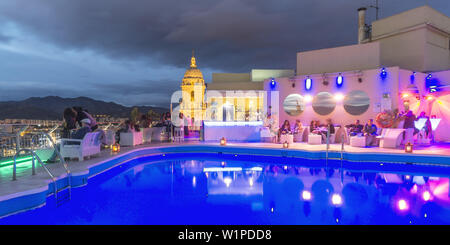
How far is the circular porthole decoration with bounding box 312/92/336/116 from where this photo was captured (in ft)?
37.2

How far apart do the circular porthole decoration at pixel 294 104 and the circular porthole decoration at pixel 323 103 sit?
0.55 meters

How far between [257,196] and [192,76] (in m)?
51.9

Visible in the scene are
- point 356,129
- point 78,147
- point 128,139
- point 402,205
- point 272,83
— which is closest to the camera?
point 402,205

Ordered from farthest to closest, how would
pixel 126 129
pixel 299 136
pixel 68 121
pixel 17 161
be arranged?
pixel 299 136
pixel 126 129
pixel 68 121
pixel 17 161

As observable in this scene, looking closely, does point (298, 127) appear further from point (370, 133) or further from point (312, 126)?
point (370, 133)

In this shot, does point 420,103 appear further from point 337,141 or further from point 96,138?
point 96,138

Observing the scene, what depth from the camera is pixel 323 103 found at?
37.9 feet

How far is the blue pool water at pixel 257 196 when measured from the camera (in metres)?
3.79

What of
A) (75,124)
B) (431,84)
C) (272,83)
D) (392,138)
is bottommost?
(392,138)

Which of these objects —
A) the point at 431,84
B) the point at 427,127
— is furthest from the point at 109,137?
the point at 431,84

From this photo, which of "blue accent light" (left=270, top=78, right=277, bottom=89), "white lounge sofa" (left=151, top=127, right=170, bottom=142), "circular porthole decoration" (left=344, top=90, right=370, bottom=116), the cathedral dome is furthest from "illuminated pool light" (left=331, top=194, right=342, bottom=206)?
the cathedral dome

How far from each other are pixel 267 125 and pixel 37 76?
39.7 metres

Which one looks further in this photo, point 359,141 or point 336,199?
point 359,141

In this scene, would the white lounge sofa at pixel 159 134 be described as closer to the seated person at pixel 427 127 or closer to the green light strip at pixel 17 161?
the green light strip at pixel 17 161
